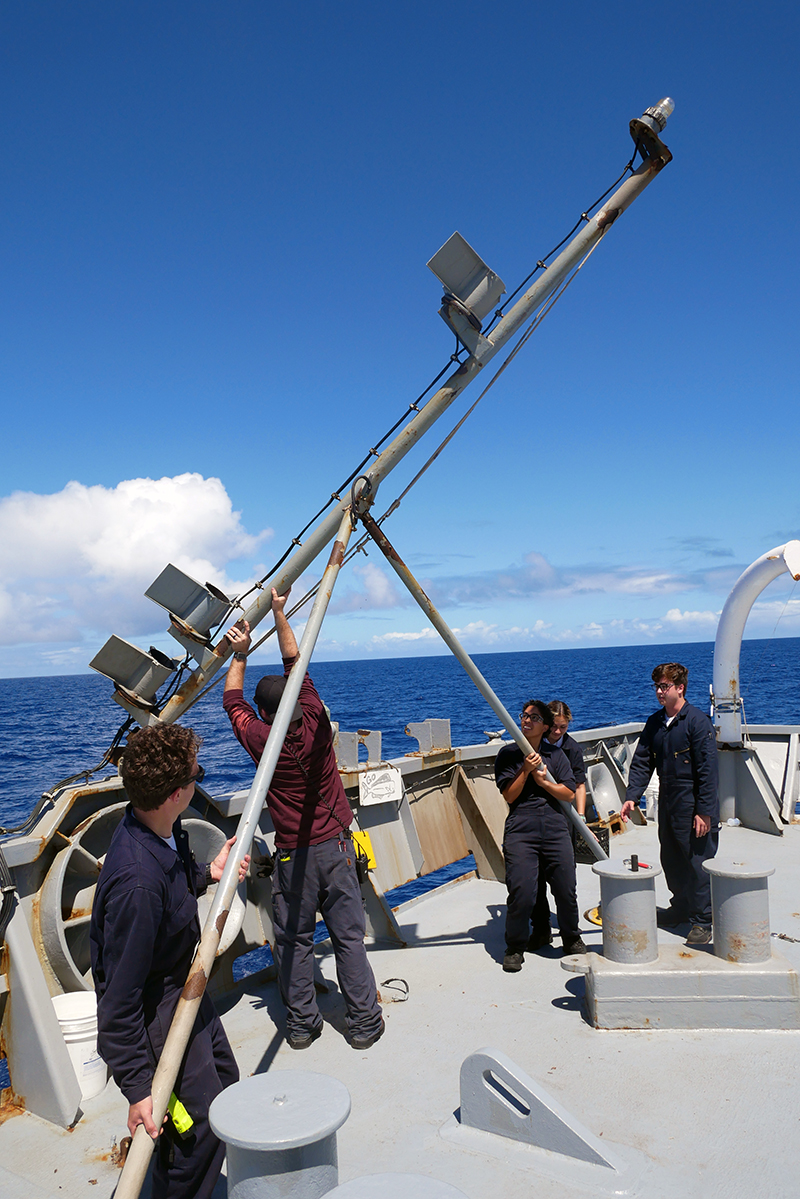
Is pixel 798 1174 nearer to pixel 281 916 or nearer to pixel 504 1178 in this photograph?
pixel 504 1178

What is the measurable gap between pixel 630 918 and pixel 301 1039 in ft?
6.39

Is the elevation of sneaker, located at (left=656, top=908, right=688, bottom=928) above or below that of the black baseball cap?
below

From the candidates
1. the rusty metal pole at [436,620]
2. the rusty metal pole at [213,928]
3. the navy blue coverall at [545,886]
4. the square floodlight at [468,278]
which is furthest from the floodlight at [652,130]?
the navy blue coverall at [545,886]

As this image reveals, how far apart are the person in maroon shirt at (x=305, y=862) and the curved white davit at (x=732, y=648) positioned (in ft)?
19.6

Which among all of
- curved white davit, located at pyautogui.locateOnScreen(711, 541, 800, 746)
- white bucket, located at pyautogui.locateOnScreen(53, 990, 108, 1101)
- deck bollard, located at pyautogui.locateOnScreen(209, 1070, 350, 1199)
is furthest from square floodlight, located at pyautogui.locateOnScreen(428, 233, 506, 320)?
curved white davit, located at pyautogui.locateOnScreen(711, 541, 800, 746)

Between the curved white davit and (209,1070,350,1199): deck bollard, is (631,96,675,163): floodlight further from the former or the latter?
(209,1070,350,1199): deck bollard

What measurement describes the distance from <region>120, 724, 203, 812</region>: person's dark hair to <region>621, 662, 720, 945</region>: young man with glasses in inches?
149

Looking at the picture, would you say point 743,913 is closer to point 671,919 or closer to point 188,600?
point 671,919

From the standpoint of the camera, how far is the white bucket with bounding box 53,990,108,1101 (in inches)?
154

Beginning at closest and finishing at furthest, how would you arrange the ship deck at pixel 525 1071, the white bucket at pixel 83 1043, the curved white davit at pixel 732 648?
the ship deck at pixel 525 1071 < the white bucket at pixel 83 1043 < the curved white davit at pixel 732 648

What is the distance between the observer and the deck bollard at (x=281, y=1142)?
6.55ft

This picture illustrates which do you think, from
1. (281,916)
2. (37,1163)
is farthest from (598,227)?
(37,1163)

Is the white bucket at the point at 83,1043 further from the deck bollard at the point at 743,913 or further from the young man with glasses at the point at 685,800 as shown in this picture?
the young man with glasses at the point at 685,800

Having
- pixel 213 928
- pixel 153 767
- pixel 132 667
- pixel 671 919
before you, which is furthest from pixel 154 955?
pixel 671 919
